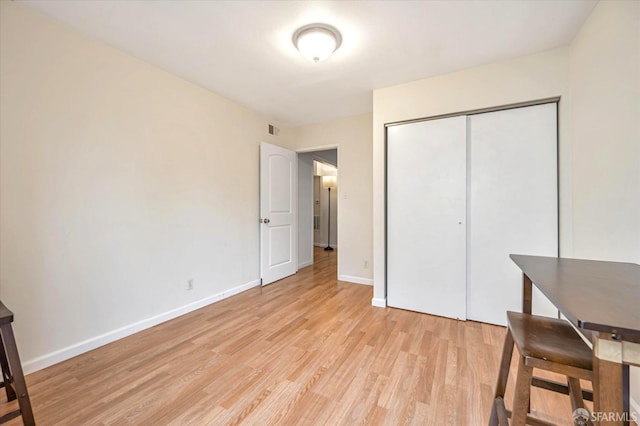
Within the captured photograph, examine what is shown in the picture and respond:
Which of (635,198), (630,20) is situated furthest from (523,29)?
(635,198)

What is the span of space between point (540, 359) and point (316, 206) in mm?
6289

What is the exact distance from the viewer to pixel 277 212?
387 cm

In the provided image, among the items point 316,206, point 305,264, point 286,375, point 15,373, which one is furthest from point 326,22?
point 316,206

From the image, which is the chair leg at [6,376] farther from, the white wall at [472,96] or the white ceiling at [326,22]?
the white wall at [472,96]

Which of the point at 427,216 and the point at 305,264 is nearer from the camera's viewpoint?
the point at 427,216

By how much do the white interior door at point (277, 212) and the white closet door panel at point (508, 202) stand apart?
250 centimetres

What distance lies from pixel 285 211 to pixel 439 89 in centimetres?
258

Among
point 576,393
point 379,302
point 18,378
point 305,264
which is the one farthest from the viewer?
point 305,264

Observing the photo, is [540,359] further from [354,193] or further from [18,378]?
[354,193]

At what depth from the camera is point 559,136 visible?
85.0 inches

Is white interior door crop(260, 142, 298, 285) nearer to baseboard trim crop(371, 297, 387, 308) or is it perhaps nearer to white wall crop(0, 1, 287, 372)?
white wall crop(0, 1, 287, 372)

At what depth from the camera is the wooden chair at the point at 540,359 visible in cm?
84

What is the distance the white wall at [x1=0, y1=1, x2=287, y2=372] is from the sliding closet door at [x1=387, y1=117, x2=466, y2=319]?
2040 mm

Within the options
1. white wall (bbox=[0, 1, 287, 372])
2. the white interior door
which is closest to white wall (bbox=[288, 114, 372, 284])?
the white interior door
